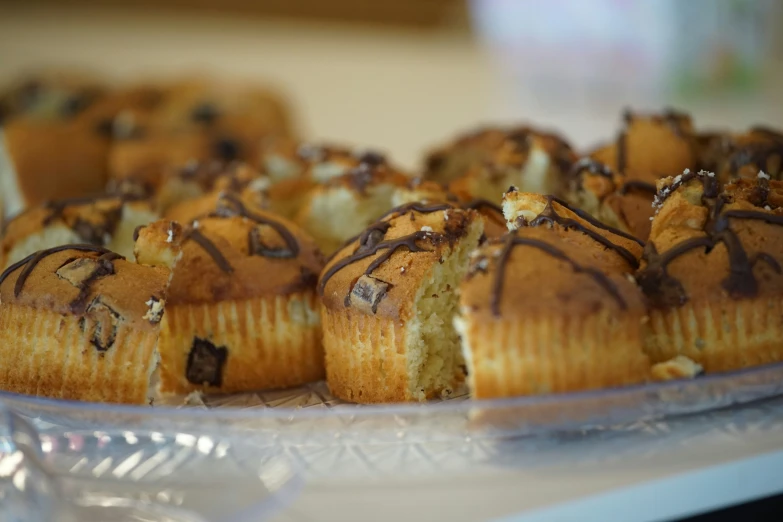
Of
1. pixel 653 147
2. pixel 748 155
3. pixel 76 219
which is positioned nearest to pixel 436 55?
pixel 653 147

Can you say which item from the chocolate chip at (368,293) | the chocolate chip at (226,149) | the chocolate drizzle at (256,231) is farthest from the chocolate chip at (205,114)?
the chocolate chip at (368,293)

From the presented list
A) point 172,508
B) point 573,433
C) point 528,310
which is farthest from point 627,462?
point 172,508

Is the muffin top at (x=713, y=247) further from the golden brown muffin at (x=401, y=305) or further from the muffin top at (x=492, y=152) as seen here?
the muffin top at (x=492, y=152)

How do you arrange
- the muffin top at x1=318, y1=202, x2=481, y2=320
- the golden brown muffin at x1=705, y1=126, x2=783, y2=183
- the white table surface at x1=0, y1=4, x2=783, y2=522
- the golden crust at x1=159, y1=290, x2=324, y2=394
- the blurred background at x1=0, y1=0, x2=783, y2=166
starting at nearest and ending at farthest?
the muffin top at x1=318, y1=202, x2=481, y2=320 → the golden crust at x1=159, y1=290, x2=324, y2=394 → the golden brown muffin at x1=705, y1=126, x2=783, y2=183 → the blurred background at x1=0, y1=0, x2=783, y2=166 → the white table surface at x1=0, y1=4, x2=783, y2=522

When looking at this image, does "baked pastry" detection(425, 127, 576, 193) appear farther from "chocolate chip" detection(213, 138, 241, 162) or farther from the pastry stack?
"chocolate chip" detection(213, 138, 241, 162)

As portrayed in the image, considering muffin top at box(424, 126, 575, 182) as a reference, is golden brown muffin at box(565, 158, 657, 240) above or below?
below

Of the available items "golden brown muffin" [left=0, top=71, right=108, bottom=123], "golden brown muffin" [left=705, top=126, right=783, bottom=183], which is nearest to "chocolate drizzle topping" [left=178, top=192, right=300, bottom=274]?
"golden brown muffin" [left=705, top=126, right=783, bottom=183]

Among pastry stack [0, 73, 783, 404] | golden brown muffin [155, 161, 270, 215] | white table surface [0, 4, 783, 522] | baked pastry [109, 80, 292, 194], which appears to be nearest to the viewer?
pastry stack [0, 73, 783, 404]
